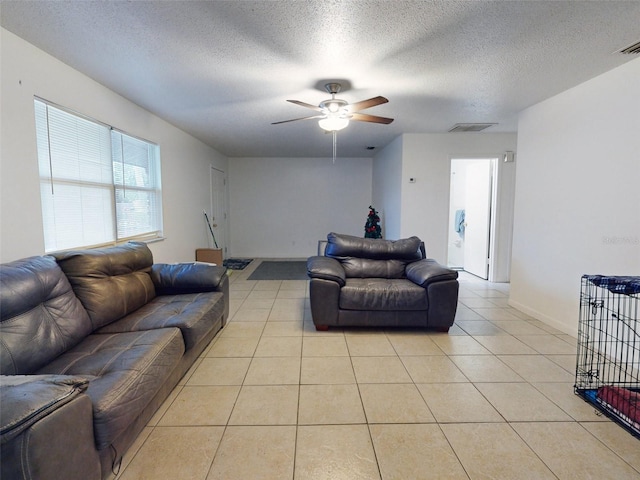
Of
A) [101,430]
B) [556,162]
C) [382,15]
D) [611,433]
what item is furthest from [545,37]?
[101,430]

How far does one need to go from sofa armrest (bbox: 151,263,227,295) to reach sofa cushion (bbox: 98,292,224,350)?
66mm

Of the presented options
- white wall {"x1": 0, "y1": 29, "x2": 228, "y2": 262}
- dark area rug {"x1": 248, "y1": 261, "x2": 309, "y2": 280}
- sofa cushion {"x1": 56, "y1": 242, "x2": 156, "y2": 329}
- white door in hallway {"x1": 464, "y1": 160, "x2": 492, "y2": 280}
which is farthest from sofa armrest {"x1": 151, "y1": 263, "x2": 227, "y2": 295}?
white door in hallway {"x1": 464, "y1": 160, "x2": 492, "y2": 280}

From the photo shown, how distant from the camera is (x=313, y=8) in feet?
5.98

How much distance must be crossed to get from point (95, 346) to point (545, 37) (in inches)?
138

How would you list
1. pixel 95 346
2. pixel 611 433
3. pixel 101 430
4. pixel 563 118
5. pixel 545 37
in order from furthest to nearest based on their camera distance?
pixel 563 118 → pixel 545 37 → pixel 95 346 → pixel 611 433 → pixel 101 430

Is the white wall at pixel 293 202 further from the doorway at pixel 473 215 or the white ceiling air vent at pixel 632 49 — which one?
the white ceiling air vent at pixel 632 49

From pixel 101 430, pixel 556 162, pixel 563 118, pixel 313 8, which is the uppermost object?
pixel 313 8

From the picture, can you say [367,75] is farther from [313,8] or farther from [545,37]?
[545,37]

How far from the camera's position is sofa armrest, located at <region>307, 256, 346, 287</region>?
3.07 m

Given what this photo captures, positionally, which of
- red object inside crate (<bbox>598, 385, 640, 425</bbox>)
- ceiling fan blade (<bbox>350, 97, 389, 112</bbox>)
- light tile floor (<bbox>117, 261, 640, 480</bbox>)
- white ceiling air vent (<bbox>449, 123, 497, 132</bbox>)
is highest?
white ceiling air vent (<bbox>449, 123, 497, 132</bbox>)

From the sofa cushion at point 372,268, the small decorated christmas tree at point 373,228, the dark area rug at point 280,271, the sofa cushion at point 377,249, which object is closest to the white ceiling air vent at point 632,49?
the sofa cushion at point 377,249

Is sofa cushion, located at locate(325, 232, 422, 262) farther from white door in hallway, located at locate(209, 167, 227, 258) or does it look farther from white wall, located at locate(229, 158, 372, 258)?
white wall, located at locate(229, 158, 372, 258)

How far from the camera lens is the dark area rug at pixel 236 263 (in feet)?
20.6

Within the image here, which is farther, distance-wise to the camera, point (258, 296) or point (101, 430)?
point (258, 296)
